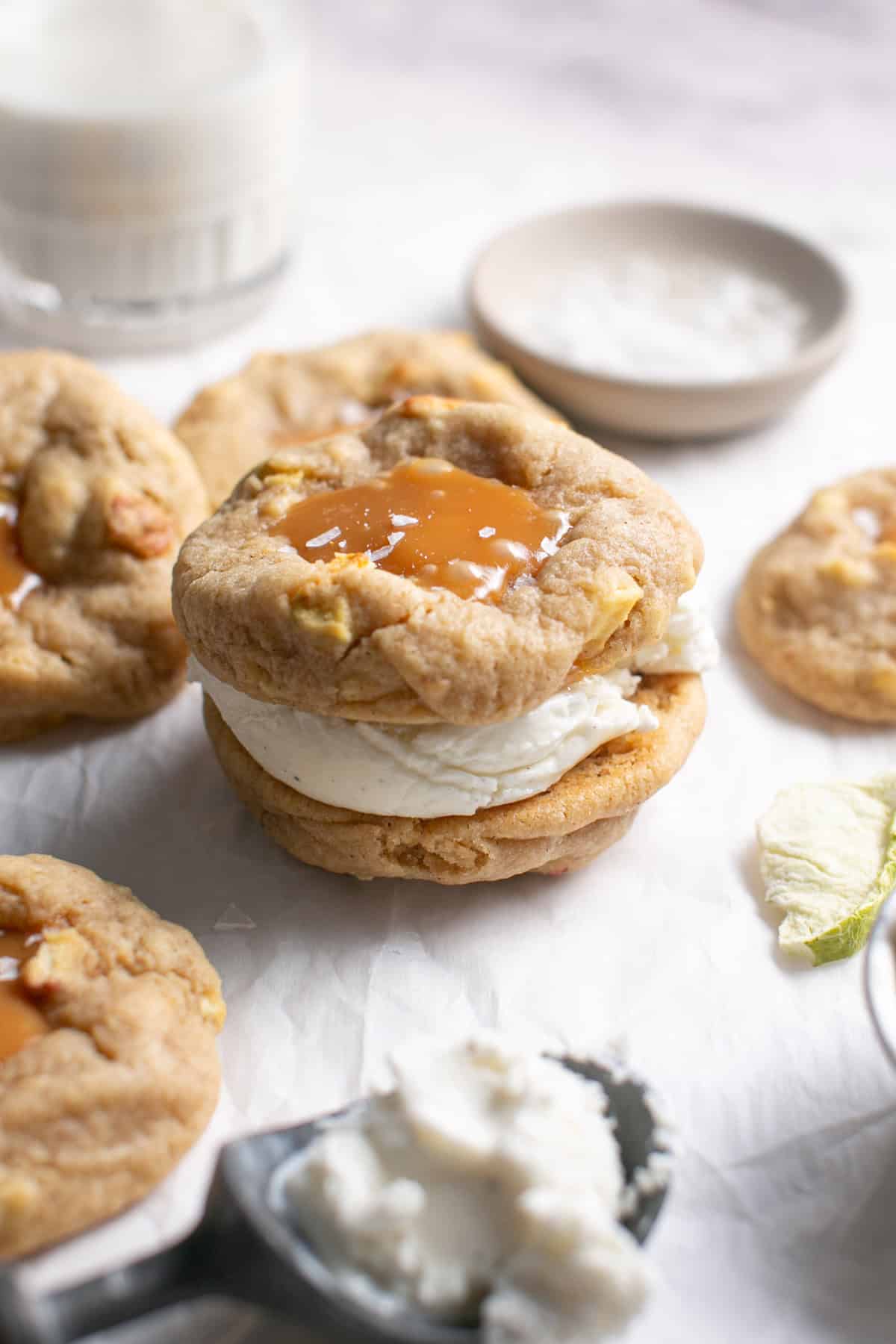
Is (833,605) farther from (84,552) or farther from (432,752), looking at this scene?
(84,552)

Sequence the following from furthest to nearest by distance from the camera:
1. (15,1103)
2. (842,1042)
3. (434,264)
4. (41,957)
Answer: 1. (434,264)
2. (842,1042)
3. (41,957)
4. (15,1103)

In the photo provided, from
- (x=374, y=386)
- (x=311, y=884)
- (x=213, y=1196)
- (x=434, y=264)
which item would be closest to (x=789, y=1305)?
(x=213, y=1196)

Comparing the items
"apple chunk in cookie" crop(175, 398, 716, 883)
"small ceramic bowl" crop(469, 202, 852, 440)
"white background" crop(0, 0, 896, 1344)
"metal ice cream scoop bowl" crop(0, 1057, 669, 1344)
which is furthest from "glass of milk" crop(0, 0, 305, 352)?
"metal ice cream scoop bowl" crop(0, 1057, 669, 1344)

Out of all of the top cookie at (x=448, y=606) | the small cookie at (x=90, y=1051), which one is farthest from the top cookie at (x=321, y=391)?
the small cookie at (x=90, y=1051)

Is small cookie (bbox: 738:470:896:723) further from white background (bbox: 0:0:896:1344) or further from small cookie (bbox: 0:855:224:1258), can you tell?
small cookie (bbox: 0:855:224:1258)

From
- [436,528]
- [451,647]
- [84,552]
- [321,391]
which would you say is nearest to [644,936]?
[451,647]

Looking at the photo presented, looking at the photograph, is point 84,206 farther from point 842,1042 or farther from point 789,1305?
point 789,1305
